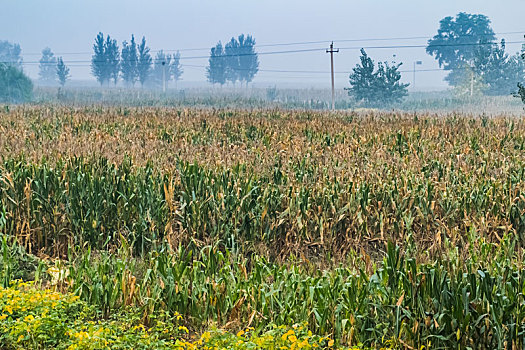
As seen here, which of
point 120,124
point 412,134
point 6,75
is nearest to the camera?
point 412,134

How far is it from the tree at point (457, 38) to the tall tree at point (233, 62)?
1447 inches

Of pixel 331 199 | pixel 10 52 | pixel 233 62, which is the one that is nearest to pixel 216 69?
pixel 233 62

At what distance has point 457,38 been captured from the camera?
97.8 meters

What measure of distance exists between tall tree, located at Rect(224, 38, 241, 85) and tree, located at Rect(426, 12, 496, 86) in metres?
36.7

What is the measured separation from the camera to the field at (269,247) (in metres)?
4.77

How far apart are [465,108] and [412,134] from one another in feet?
177

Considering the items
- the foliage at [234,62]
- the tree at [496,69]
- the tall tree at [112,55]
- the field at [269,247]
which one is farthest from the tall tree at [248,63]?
the field at [269,247]

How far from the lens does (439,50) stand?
97.5m

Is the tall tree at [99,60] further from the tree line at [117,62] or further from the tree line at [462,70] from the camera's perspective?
the tree line at [462,70]

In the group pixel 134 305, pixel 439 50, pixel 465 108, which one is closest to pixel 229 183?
pixel 134 305

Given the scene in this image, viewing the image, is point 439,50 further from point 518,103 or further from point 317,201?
point 317,201

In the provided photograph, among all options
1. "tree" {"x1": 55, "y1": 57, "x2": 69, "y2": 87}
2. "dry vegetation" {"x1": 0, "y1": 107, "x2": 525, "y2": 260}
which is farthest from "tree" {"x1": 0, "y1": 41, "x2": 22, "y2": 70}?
"dry vegetation" {"x1": 0, "y1": 107, "x2": 525, "y2": 260}

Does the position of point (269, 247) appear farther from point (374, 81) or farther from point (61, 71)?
point (61, 71)

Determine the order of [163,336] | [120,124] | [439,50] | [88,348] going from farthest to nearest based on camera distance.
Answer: [439,50]
[120,124]
[163,336]
[88,348]
